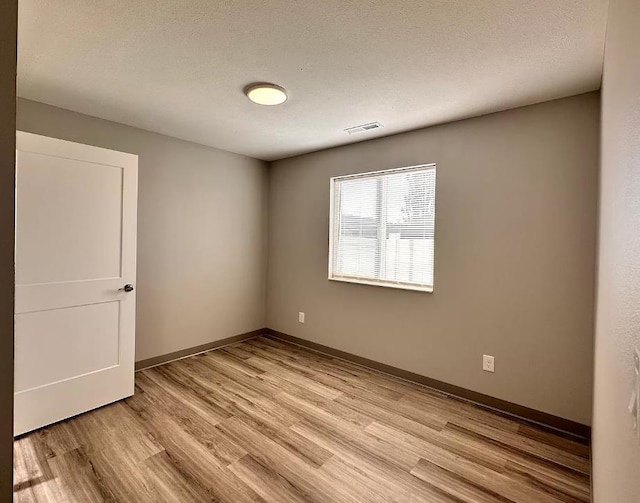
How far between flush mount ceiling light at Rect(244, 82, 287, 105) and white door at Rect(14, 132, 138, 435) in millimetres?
1218

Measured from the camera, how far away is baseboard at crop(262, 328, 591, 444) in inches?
89.8

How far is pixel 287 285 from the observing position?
4.29m

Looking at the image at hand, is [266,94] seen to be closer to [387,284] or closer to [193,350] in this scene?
[387,284]

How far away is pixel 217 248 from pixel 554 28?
3599 mm

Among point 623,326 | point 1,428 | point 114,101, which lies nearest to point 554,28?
point 623,326

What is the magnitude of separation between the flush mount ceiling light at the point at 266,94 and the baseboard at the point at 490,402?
269 cm

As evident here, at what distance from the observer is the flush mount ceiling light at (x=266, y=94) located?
225 cm

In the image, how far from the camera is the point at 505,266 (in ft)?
8.45

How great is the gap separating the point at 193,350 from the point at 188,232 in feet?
4.56

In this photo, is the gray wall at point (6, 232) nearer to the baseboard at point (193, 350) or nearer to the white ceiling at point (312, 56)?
the white ceiling at point (312, 56)

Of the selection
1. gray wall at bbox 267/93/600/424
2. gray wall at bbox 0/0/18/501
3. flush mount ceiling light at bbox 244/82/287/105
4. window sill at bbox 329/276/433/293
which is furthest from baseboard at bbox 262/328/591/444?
gray wall at bbox 0/0/18/501

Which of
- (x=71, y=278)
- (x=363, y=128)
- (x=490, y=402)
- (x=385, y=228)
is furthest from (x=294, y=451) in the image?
(x=363, y=128)

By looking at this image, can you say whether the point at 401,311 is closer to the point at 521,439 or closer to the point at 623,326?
the point at 521,439

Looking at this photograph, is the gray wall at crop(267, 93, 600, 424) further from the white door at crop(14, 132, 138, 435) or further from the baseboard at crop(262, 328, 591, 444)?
the white door at crop(14, 132, 138, 435)
